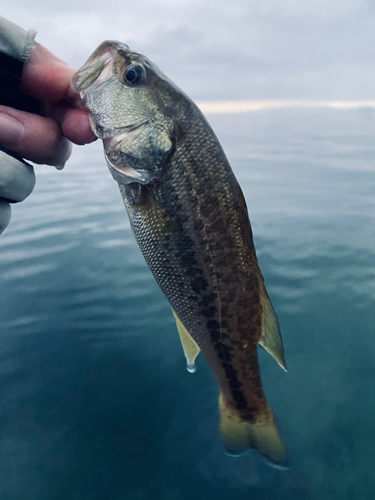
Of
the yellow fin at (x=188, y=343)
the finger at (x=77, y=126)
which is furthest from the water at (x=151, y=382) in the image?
the finger at (x=77, y=126)

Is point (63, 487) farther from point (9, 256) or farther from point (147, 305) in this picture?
point (9, 256)

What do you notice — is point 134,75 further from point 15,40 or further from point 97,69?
point 15,40

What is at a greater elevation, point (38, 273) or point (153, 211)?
point (153, 211)

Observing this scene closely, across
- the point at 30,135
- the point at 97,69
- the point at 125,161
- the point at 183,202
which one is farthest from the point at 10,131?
the point at 183,202

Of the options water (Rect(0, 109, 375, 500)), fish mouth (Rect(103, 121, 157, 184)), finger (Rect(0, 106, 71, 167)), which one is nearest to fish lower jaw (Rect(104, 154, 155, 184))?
fish mouth (Rect(103, 121, 157, 184))

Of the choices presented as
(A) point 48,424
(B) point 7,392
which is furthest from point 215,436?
(B) point 7,392

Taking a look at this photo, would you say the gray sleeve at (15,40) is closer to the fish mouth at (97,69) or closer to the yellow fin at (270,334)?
the fish mouth at (97,69)

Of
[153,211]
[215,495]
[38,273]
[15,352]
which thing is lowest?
[215,495]
